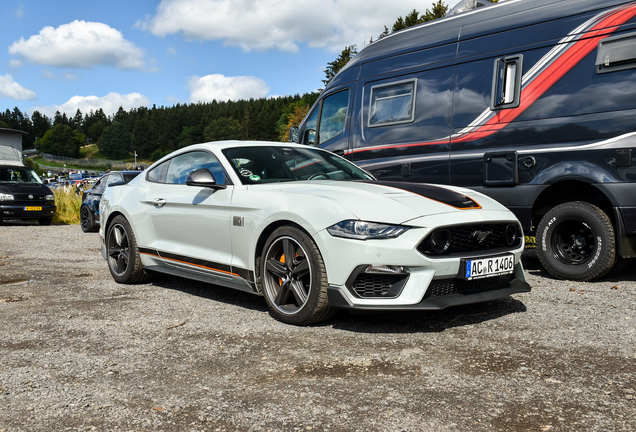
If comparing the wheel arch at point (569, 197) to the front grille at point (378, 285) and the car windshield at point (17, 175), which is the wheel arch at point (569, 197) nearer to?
the front grille at point (378, 285)

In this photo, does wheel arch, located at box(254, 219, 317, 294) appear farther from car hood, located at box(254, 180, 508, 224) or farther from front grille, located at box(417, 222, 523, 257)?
front grille, located at box(417, 222, 523, 257)

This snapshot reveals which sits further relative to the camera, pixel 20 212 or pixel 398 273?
pixel 20 212

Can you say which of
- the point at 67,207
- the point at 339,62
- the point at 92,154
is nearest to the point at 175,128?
the point at 92,154

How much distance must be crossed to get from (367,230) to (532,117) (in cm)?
311

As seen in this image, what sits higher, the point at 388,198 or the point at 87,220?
the point at 388,198

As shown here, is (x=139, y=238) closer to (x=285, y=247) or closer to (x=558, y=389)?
(x=285, y=247)

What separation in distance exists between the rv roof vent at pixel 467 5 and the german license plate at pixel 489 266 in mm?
3971

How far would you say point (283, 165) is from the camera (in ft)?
16.2

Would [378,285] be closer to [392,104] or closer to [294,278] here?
[294,278]

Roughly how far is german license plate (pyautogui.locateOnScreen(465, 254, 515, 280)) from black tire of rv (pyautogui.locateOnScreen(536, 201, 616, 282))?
1.92 m

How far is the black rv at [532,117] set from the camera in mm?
5320

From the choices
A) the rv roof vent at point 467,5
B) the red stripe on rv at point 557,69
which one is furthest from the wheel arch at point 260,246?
the rv roof vent at point 467,5

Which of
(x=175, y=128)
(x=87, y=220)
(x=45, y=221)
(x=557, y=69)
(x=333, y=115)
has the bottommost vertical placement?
(x=45, y=221)

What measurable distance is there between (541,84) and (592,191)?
1.22 meters
